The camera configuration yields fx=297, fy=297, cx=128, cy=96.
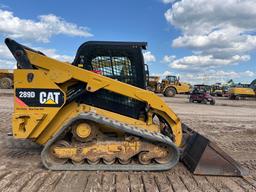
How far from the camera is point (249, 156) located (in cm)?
650

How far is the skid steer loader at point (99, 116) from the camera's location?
200 inches

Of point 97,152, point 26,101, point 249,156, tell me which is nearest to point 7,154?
point 26,101

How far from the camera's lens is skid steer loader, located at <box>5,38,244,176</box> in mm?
5082

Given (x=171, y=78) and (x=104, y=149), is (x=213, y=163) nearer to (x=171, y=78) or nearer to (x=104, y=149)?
(x=104, y=149)

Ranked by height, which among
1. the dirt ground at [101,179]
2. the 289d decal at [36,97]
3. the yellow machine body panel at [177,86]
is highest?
the yellow machine body panel at [177,86]

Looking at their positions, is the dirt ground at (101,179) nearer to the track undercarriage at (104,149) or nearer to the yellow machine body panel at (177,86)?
the track undercarriage at (104,149)

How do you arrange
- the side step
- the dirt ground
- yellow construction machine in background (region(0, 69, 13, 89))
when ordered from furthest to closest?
yellow construction machine in background (region(0, 69, 13, 89)) < the side step < the dirt ground

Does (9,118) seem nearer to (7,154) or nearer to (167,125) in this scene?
(7,154)

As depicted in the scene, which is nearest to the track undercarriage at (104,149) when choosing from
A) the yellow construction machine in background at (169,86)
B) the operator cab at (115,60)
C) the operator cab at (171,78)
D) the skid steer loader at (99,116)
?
the skid steer loader at (99,116)

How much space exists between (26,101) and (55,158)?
3.75 ft

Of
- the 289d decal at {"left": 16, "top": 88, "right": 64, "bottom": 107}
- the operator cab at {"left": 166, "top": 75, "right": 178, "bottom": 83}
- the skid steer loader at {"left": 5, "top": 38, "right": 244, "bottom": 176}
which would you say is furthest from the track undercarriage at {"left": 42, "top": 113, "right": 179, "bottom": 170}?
the operator cab at {"left": 166, "top": 75, "right": 178, "bottom": 83}

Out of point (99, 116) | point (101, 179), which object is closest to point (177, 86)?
point (99, 116)

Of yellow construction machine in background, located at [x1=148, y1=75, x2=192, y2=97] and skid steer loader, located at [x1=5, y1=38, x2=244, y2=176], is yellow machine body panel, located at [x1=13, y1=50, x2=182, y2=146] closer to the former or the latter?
skid steer loader, located at [x1=5, y1=38, x2=244, y2=176]

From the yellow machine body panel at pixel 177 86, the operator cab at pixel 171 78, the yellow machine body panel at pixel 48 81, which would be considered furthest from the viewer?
the operator cab at pixel 171 78
